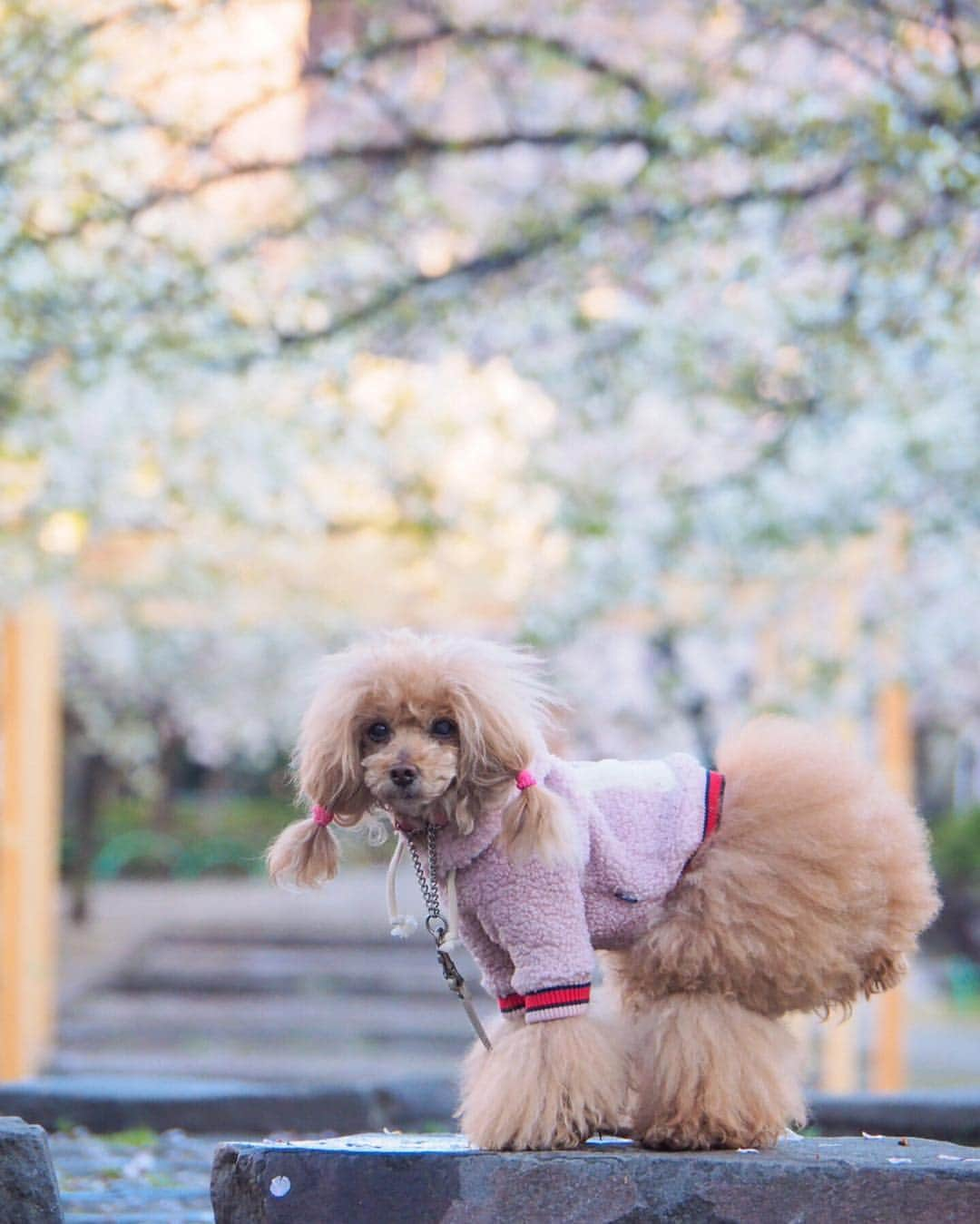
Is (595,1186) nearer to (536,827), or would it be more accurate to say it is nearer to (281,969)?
(536,827)

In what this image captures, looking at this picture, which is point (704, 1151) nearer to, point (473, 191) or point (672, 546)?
point (473, 191)

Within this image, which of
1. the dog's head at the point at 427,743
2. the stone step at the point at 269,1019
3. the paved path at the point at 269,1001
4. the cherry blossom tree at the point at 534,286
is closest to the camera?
the dog's head at the point at 427,743

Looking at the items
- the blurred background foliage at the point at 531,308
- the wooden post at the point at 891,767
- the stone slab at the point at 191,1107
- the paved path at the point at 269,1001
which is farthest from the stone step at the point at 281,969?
the stone slab at the point at 191,1107

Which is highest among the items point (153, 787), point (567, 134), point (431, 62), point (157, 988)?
point (431, 62)

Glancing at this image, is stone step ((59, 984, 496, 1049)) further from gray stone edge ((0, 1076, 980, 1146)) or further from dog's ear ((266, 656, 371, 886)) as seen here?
dog's ear ((266, 656, 371, 886))

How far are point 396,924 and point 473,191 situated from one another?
5.64 metres

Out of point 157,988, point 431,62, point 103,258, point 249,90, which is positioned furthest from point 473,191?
point 157,988

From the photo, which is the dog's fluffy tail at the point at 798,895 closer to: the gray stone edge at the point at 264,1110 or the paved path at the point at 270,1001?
the gray stone edge at the point at 264,1110

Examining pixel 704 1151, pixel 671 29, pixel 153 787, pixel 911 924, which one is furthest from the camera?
pixel 153 787

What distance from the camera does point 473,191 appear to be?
8594mm

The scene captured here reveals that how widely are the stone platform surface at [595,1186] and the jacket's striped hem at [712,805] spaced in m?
0.68

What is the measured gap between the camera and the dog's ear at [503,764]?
3.47 metres

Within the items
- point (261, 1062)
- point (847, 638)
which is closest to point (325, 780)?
point (847, 638)

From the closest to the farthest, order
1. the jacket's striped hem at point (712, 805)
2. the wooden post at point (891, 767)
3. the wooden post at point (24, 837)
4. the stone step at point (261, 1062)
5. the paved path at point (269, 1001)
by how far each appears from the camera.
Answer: the jacket's striped hem at point (712, 805) → the wooden post at point (891, 767) → the wooden post at point (24, 837) → the stone step at point (261, 1062) → the paved path at point (269, 1001)
